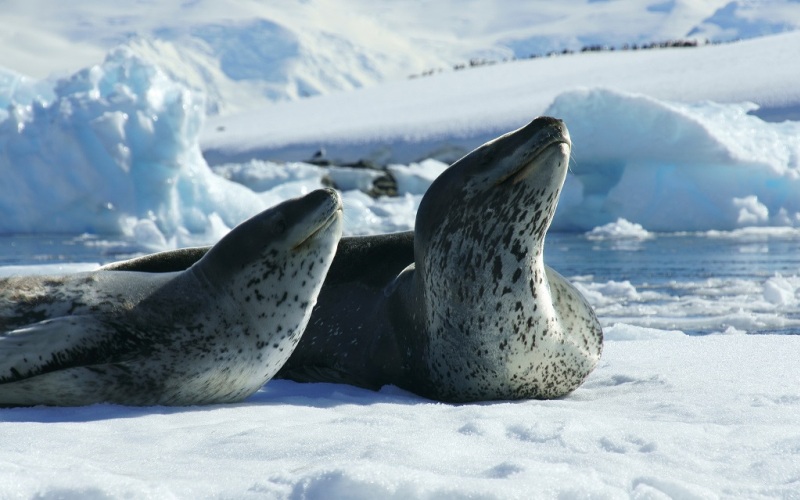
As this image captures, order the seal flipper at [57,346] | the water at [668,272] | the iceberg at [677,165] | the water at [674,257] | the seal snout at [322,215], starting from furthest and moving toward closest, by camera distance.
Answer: the iceberg at [677,165]
the water at [674,257]
the water at [668,272]
the seal snout at [322,215]
the seal flipper at [57,346]

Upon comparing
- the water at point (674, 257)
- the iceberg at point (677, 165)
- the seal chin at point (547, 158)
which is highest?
the seal chin at point (547, 158)

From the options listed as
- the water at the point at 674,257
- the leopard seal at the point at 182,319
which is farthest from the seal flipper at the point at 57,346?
the water at the point at 674,257

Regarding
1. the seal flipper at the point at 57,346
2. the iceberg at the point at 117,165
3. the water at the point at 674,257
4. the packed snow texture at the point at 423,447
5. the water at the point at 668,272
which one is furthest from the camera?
the iceberg at the point at 117,165

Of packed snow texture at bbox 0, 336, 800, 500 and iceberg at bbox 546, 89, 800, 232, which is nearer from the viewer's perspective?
packed snow texture at bbox 0, 336, 800, 500

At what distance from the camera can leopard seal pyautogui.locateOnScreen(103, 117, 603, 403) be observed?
10.2 ft

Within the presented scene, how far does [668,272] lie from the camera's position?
9133 mm

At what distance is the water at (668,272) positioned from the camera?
607 centimetres

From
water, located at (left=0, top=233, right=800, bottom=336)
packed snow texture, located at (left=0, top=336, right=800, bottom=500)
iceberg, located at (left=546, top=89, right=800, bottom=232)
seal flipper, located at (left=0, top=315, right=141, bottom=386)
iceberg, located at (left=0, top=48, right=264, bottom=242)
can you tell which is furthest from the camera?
iceberg, located at (left=546, top=89, right=800, bottom=232)

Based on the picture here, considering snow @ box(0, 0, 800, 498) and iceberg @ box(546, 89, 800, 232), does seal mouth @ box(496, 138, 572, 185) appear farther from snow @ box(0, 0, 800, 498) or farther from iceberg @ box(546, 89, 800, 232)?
iceberg @ box(546, 89, 800, 232)

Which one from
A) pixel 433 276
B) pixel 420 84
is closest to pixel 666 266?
pixel 433 276

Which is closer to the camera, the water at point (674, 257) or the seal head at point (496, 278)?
the seal head at point (496, 278)

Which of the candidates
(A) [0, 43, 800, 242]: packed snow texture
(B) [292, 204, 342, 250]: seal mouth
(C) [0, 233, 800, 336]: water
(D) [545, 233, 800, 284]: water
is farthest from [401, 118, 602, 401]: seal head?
(A) [0, 43, 800, 242]: packed snow texture

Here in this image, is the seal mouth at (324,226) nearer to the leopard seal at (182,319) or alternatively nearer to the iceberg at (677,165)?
the leopard seal at (182,319)

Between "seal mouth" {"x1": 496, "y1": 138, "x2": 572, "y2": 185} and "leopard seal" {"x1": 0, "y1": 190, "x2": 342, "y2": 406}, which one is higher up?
"seal mouth" {"x1": 496, "y1": 138, "x2": 572, "y2": 185}
